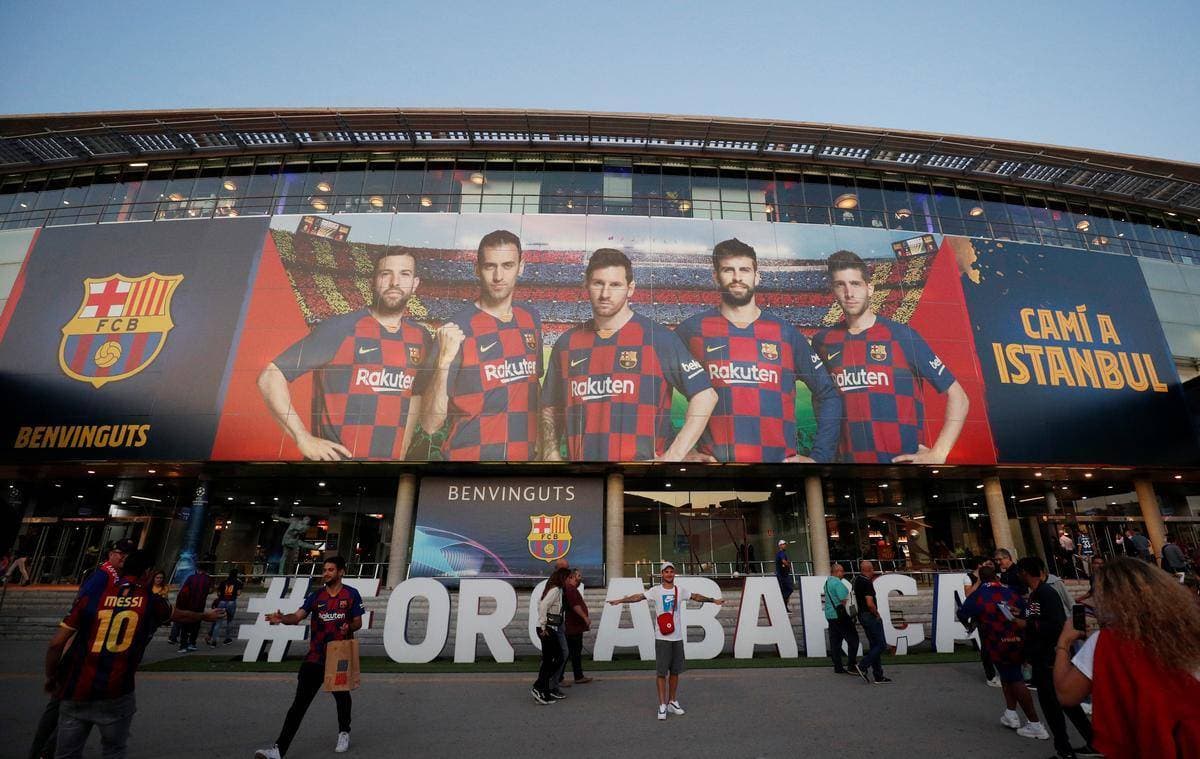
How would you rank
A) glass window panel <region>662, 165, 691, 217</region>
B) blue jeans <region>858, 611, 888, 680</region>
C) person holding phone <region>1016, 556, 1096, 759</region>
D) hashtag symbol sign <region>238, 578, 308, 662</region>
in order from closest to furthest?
person holding phone <region>1016, 556, 1096, 759</region>
blue jeans <region>858, 611, 888, 680</region>
hashtag symbol sign <region>238, 578, 308, 662</region>
glass window panel <region>662, 165, 691, 217</region>

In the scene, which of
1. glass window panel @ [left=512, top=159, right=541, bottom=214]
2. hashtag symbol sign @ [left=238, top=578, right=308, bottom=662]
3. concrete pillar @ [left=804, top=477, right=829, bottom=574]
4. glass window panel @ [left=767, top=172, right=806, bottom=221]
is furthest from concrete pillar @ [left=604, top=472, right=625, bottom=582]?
glass window panel @ [left=767, top=172, right=806, bottom=221]

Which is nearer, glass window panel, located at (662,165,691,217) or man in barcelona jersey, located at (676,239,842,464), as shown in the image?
man in barcelona jersey, located at (676,239,842,464)

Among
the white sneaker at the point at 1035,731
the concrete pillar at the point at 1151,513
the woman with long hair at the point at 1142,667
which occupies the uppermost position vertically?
the concrete pillar at the point at 1151,513

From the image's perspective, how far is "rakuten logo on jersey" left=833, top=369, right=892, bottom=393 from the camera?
21.1 m

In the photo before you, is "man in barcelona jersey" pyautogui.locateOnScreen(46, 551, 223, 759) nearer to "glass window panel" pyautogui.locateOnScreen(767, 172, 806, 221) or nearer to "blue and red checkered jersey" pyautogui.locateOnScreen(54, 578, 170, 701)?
"blue and red checkered jersey" pyautogui.locateOnScreen(54, 578, 170, 701)

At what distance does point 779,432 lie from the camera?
66.6 feet

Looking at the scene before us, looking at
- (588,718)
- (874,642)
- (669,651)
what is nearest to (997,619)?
(874,642)

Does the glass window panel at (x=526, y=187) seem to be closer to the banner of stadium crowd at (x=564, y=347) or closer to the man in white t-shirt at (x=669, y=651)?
the banner of stadium crowd at (x=564, y=347)

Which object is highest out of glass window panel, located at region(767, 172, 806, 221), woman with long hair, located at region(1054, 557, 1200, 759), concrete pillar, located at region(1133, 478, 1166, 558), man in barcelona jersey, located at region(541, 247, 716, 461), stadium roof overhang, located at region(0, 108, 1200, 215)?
stadium roof overhang, located at region(0, 108, 1200, 215)

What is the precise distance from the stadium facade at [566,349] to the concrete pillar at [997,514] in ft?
0.42

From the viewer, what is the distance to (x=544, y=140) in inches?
990

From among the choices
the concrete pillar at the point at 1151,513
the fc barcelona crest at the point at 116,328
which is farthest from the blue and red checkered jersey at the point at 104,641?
Result: the concrete pillar at the point at 1151,513

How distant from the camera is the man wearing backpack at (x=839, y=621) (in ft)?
29.7

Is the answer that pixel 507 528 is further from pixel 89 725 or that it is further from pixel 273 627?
pixel 89 725
